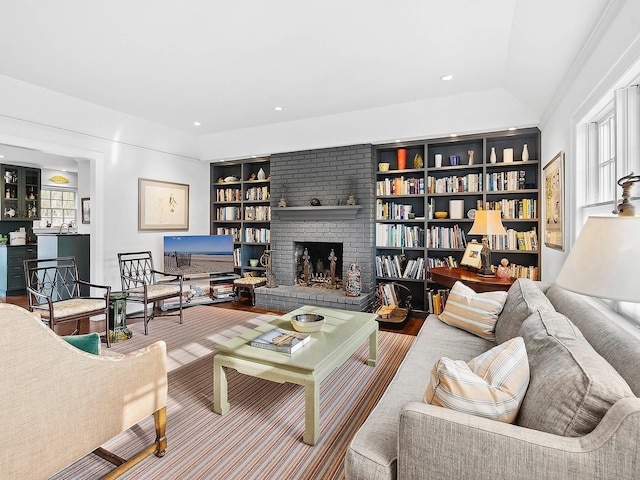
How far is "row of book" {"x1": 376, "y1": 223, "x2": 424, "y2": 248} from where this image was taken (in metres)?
4.60

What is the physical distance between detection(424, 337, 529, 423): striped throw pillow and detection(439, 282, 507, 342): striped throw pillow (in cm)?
127

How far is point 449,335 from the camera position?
256 centimetres

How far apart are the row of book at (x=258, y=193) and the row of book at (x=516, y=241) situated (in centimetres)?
333

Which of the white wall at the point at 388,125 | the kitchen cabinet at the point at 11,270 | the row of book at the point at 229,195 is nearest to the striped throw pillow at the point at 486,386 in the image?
the white wall at the point at 388,125

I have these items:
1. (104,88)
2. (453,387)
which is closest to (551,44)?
(453,387)

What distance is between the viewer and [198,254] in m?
5.23

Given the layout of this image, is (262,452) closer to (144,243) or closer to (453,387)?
(453,387)

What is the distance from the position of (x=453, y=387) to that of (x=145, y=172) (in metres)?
5.01

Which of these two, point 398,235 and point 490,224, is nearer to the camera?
point 490,224

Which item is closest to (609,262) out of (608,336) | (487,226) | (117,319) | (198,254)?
(608,336)

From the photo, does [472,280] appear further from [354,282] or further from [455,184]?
[354,282]

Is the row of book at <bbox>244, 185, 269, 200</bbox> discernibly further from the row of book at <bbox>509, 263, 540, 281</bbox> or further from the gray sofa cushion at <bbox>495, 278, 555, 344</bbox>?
the gray sofa cushion at <bbox>495, 278, 555, 344</bbox>

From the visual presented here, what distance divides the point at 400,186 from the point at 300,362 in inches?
126

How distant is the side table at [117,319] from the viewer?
143 inches
